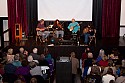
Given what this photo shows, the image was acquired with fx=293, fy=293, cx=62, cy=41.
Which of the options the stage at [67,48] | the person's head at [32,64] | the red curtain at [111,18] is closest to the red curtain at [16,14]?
the stage at [67,48]

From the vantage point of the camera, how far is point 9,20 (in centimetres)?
1468

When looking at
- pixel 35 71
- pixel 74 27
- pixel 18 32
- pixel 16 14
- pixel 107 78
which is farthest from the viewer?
pixel 16 14

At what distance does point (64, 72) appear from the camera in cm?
917

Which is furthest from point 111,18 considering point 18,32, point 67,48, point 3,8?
point 3,8

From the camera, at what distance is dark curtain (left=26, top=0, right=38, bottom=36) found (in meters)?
15.1

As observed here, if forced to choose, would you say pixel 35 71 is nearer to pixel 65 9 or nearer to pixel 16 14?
A: pixel 16 14

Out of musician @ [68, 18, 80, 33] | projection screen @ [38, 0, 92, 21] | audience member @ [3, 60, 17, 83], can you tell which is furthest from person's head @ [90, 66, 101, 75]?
projection screen @ [38, 0, 92, 21]

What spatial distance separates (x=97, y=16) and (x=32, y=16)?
132 inches

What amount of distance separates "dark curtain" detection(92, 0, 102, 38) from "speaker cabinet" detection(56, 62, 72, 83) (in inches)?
242

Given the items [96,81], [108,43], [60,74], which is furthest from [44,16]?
[96,81]

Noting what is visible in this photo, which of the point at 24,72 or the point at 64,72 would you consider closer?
the point at 24,72

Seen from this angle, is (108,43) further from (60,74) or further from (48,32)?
(60,74)

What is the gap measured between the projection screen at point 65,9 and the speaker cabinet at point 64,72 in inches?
249

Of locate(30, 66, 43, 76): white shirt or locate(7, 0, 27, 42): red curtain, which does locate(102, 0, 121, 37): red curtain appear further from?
locate(30, 66, 43, 76): white shirt
